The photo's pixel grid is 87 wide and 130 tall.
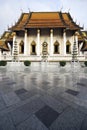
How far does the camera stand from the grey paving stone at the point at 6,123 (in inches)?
92.0

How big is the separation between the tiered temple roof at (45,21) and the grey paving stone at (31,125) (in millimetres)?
22321

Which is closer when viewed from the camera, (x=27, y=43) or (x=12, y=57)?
(x=12, y=57)

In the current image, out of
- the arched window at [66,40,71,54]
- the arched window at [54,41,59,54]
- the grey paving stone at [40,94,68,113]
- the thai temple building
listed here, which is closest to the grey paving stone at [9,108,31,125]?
the grey paving stone at [40,94,68,113]

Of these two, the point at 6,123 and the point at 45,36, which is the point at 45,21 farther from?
the point at 6,123

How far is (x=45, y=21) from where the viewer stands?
80.3 ft

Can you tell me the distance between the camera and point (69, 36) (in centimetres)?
2445

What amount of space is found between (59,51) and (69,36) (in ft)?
14.0

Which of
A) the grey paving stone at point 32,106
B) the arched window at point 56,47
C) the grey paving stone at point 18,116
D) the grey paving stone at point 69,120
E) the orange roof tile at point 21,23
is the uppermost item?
the orange roof tile at point 21,23

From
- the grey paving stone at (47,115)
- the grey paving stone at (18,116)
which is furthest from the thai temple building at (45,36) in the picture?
the grey paving stone at (18,116)

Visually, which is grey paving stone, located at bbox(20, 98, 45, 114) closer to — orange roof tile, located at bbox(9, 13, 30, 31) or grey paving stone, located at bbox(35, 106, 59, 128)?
grey paving stone, located at bbox(35, 106, 59, 128)

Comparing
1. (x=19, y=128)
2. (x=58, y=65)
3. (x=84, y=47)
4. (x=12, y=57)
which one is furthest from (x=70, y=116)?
(x=84, y=47)

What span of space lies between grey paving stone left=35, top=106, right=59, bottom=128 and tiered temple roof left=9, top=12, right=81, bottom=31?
71.5 feet

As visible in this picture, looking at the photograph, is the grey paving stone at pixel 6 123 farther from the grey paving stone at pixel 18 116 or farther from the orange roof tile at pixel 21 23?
the orange roof tile at pixel 21 23

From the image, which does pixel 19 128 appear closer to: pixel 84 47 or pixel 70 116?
pixel 70 116
